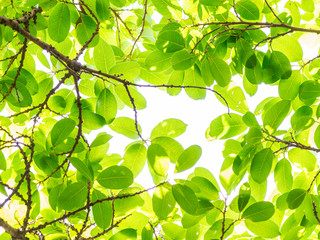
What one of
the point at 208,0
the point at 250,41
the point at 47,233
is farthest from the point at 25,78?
the point at 250,41

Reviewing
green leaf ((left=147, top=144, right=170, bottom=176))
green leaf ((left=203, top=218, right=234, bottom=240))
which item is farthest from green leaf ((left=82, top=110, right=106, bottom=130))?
green leaf ((left=203, top=218, right=234, bottom=240))

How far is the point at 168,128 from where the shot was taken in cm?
172

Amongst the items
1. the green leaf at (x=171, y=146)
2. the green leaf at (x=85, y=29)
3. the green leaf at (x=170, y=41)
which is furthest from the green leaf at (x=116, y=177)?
the green leaf at (x=85, y=29)

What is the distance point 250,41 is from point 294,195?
35.8 inches

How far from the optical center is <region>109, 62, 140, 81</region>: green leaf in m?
1.64

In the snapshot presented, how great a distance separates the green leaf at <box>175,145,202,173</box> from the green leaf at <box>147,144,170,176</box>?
7 centimetres

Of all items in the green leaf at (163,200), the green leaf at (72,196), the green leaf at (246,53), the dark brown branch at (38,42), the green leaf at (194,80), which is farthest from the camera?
the green leaf at (194,80)

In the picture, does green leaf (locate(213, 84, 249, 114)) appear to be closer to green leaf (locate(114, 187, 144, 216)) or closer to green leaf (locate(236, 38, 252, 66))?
green leaf (locate(236, 38, 252, 66))

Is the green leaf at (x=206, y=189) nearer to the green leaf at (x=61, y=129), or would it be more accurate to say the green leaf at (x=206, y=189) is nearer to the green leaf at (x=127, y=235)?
the green leaf at (x=127, y=235)

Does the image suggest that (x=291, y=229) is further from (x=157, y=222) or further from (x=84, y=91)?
(x=84, y=91)

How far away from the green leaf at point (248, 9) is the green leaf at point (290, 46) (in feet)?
0.64

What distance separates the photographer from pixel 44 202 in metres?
2.00

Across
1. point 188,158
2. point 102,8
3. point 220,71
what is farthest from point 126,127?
point 102,8

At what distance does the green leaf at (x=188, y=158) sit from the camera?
5.25 ft
